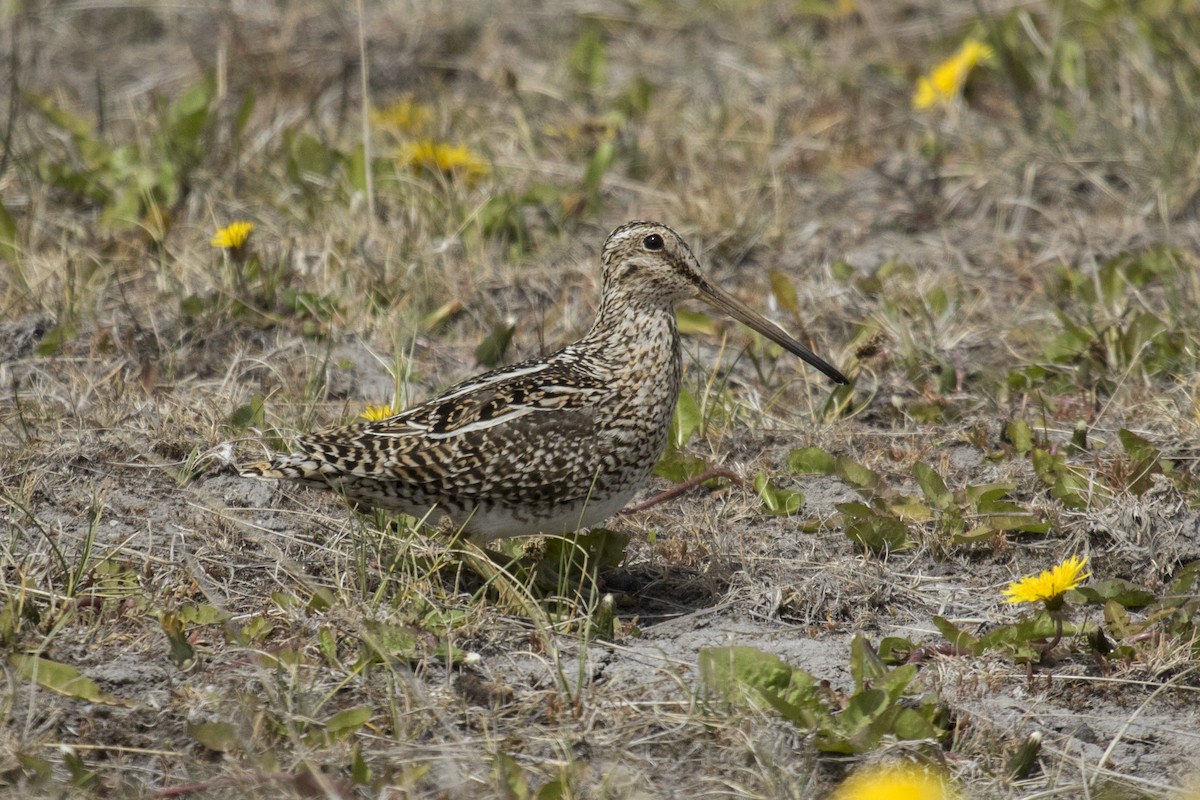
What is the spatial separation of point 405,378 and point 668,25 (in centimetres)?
423

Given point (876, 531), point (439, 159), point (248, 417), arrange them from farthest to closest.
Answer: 1. point (439, 159)
2. point (248, 417)
3. point (876, 531)

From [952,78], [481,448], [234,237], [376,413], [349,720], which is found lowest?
[349,720]

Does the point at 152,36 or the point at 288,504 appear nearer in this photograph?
the point at 288,504

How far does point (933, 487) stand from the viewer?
16.9 feet

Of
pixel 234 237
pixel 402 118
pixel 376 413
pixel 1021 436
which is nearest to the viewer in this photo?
pixel 376 413

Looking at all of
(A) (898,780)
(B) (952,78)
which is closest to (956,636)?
(A) (898,780)

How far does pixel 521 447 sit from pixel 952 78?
14.3ft

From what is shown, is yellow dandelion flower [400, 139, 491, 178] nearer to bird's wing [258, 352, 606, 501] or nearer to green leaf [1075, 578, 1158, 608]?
bird's wing [258, 352, 606, 501]

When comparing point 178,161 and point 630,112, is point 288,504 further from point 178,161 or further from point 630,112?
point 630,112

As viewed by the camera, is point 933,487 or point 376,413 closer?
point 933,487

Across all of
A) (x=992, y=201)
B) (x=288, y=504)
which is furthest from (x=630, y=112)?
(x=288, y=504)

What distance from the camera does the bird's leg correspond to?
5020 mm

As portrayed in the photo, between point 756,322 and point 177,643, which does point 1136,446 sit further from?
point 177,643

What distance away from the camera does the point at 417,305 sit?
6.42m
